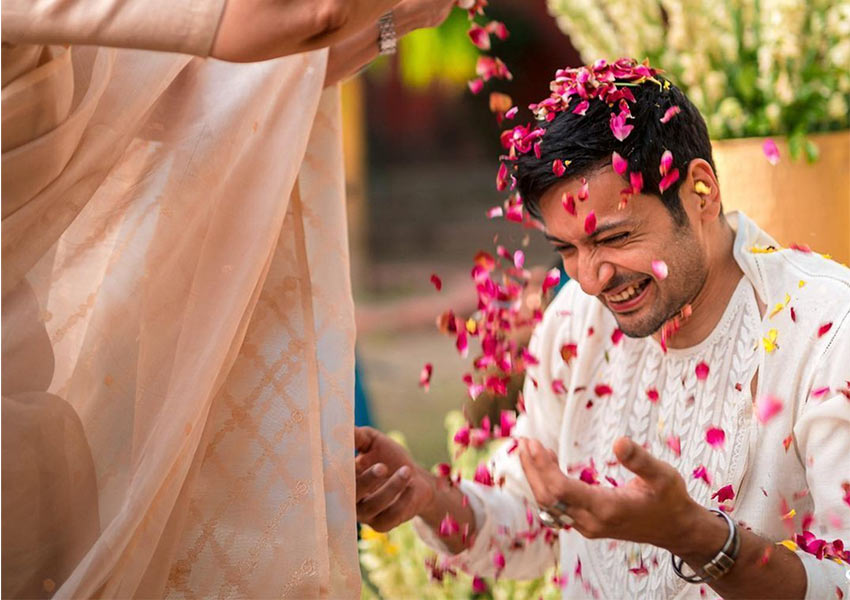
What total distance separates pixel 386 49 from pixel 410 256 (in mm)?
10264

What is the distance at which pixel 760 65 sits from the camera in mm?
3584

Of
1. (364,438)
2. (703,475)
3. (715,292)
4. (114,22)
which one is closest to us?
(114,22)

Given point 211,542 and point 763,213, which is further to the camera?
point 763,213

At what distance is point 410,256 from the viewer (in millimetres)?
12844

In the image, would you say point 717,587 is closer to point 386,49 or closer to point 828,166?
point 386,49

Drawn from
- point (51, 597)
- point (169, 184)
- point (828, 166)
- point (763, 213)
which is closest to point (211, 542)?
point (51, 597)

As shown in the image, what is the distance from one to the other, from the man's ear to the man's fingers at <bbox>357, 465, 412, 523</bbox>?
33.7 inches

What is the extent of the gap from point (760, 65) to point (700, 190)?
1.26 meters

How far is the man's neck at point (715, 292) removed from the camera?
2586mm

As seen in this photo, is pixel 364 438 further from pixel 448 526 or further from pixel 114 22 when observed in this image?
pixel 114 22

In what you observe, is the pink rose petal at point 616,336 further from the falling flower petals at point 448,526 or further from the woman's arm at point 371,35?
the woman's arm at point 371,35

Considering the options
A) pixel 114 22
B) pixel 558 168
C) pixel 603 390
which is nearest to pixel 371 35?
pixel 558 168

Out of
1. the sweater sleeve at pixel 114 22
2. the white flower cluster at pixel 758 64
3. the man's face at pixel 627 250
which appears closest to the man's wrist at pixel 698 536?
the man's face at pixel 627 250

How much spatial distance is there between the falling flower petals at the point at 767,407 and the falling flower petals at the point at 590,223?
48 cm
